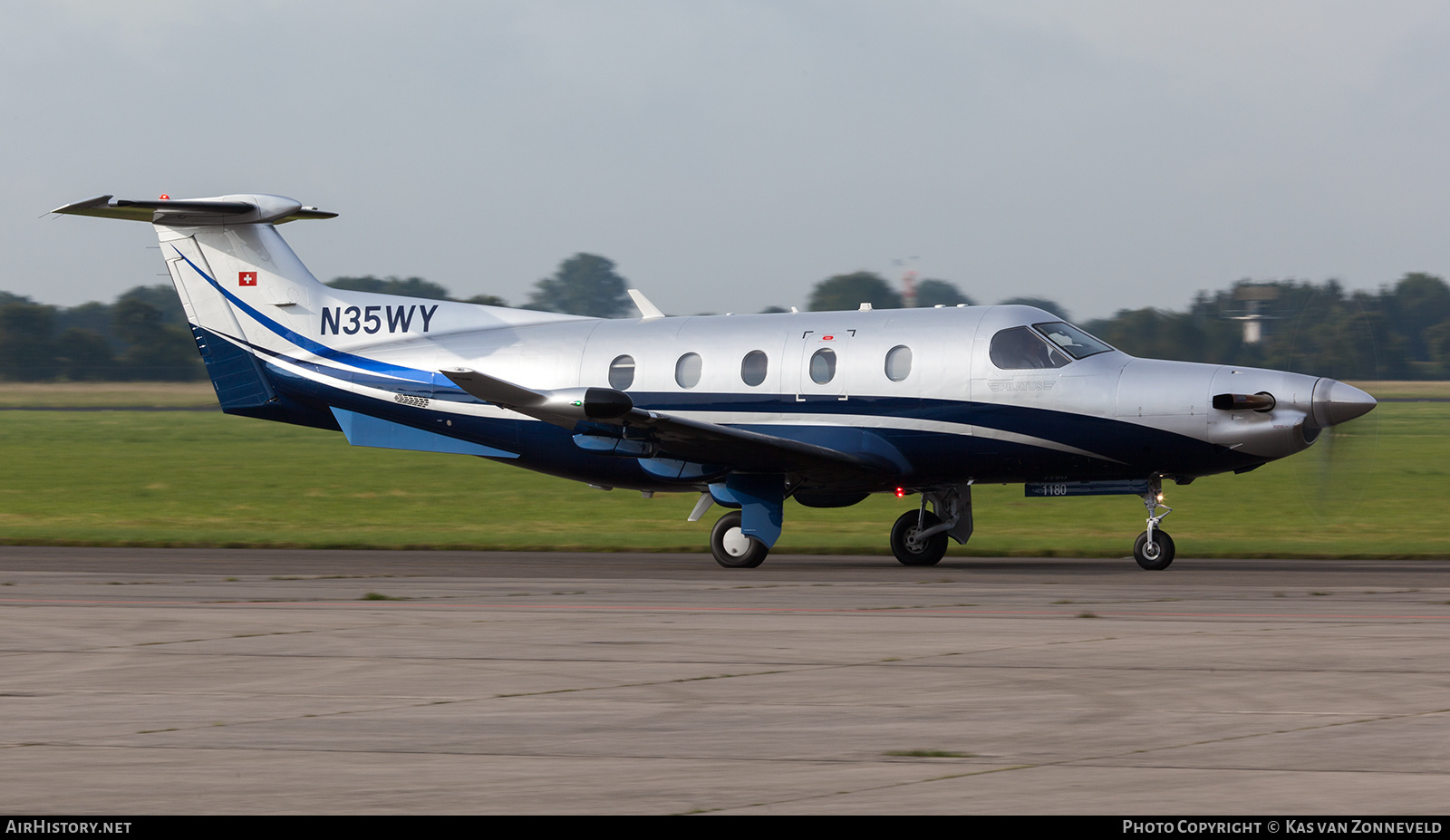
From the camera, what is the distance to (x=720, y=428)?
64.2 feet

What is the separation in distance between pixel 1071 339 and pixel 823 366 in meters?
3.23

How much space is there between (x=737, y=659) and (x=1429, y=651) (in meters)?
4.96

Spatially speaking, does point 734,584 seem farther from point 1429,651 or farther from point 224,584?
point 1429,651

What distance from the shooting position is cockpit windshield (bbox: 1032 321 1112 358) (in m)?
19.7

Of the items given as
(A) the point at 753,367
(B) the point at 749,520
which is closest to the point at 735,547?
(B) the point at 749,520

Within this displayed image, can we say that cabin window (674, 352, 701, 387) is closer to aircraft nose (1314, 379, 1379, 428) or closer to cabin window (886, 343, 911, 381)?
cabin window (886, 343, 911, 381)

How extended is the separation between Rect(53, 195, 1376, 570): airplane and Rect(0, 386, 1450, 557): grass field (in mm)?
2286

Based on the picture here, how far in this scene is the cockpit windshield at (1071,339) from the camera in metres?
19.7

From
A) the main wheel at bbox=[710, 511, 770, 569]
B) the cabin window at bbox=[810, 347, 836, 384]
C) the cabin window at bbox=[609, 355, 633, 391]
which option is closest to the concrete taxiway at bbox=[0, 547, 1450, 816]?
the main wheel at bbox=[710, 511, 770, 569]

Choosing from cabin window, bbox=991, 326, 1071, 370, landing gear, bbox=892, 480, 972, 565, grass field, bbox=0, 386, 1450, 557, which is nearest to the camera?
cabin window, bbox=991, 326, 1071, 370

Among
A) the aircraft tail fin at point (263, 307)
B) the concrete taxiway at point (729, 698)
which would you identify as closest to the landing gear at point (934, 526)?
the concrete taxiway at point (729, 698)

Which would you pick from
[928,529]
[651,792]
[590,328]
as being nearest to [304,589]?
[590,328]

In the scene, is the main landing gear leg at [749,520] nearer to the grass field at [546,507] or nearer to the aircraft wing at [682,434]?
the aircraft wing at [682,434]

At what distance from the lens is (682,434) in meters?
19.7
